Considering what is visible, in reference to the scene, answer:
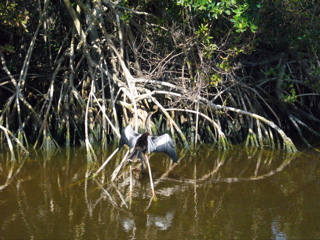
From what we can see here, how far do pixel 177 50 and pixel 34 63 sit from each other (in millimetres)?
2475

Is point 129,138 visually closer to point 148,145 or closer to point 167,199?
point 148,145

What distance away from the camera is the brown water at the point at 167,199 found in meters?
3.97

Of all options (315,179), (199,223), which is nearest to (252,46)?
(315,179)

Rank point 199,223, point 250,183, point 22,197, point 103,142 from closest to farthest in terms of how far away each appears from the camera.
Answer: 1. point 199,223
2. point 22,197
3. point 250,183
4. point 103,142

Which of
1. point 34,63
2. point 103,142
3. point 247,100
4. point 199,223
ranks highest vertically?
point 34,63

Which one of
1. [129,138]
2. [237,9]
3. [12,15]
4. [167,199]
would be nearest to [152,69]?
[12,15]

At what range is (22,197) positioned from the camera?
4.75 meters

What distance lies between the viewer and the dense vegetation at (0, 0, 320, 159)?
664 centimetres

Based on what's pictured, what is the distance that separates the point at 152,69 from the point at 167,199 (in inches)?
124

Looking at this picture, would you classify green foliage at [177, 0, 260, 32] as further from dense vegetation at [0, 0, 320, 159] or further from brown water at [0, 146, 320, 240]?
brown water at [0, 146, 320, 240]

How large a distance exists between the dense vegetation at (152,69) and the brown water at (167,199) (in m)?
0.60

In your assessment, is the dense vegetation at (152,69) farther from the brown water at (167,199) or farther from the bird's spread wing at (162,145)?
the bird's spread wing at (162,145)

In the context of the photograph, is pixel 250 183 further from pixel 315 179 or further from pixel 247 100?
pixel 247 100

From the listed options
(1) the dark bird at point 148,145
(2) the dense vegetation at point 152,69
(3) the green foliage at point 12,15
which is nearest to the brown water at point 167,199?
(1) the dark bird at point 148,145
